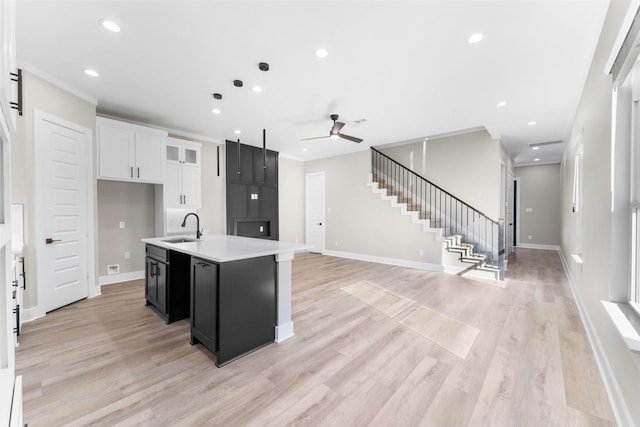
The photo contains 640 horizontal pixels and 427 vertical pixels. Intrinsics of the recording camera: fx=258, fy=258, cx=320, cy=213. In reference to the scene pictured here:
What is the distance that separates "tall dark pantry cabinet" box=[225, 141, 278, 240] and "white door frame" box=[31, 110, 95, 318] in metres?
2.56

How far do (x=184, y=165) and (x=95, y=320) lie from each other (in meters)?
2.94

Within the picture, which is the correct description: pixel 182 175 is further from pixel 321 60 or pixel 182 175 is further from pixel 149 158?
pixel 321 60

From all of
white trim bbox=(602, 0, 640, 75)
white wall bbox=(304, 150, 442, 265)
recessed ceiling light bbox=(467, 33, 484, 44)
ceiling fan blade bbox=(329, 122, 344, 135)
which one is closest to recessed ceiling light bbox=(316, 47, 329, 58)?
A: recessed ceiling light bbox=(467, 33, 484, 44)

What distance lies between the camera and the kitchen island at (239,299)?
85.4 inches

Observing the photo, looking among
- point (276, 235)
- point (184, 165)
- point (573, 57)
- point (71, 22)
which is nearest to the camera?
point (71, 22)

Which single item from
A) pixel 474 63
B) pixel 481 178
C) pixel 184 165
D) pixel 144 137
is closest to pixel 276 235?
pixel 184 165

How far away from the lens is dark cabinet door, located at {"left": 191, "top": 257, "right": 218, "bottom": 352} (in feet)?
7.19

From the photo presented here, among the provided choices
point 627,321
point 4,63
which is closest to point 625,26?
point 627,321

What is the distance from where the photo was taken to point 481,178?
5.46m

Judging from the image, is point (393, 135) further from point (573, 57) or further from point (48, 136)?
point (48, 136)

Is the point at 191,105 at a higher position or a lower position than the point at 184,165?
higher

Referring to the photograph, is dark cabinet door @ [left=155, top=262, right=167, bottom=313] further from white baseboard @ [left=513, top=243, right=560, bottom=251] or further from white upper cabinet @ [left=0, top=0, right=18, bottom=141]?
white baseboard @ [left=513, top=243, right=560, bottom=251]

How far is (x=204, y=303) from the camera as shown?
7.66ft

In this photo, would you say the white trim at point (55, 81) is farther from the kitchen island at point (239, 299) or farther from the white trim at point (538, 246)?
the white trim at point (538, 246)
